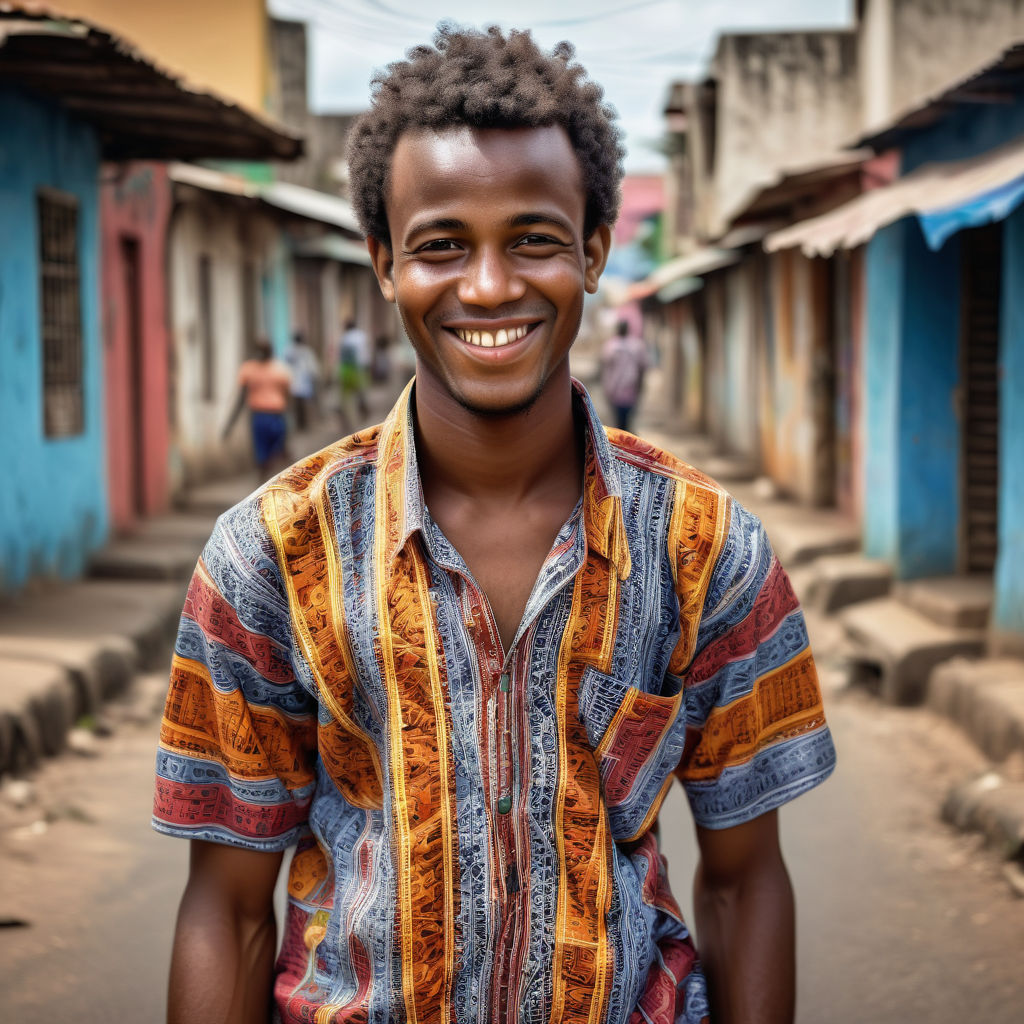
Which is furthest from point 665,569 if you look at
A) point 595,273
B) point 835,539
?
point 835,539

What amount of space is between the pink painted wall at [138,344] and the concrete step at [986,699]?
20.8 ft

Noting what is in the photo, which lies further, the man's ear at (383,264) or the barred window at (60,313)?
the barred window at (60,313)

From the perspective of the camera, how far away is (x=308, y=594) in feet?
5.28

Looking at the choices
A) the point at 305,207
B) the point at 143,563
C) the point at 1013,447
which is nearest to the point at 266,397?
the point at 143,563

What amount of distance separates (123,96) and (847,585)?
515 centimetres

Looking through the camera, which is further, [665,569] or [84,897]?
[84,897]

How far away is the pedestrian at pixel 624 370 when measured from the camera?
15234 mm

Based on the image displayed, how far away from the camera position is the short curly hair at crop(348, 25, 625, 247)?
158 centimetres

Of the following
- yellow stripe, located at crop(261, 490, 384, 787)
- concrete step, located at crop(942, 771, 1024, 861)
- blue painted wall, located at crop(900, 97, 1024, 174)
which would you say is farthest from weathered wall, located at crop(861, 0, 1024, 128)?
yellow stripe, located at crop(261, 490, 384, 787)

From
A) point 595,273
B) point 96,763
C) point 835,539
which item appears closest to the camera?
point 595,273

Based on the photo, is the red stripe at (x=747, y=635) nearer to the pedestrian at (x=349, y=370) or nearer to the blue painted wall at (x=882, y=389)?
the blue painted wall at (x=882, y=389)

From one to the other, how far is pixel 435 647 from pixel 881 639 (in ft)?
18.7

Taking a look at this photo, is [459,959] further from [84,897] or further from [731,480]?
[731,480]

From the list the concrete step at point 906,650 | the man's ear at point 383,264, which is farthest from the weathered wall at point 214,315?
the man's ear at point 383,264
